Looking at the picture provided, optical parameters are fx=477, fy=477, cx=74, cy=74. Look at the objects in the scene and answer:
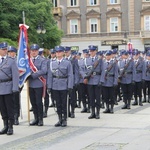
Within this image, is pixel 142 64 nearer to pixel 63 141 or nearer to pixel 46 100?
pixel 46 100

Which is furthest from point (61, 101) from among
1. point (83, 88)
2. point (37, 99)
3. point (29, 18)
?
point (29, 18)

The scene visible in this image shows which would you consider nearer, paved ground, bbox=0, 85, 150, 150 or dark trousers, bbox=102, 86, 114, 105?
paved ground, bbox=0, 85, 150, 150

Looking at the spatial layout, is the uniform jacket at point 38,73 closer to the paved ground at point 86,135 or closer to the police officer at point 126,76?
the paved ground at point 86,135

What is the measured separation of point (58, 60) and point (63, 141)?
8.65ft

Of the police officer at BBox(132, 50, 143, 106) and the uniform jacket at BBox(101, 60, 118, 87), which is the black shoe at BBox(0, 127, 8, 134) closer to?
the uniform jacket at BBox(101, 60, 118, 87)

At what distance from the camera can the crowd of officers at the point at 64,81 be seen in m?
10.5

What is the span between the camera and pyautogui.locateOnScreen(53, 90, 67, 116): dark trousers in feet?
37.7

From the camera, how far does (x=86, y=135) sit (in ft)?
33.4

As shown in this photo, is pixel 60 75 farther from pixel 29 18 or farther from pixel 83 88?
pixel 29 18

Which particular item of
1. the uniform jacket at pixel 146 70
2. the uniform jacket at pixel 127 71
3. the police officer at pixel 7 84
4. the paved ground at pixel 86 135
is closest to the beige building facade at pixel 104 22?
the uniform jacket at pixel 146 70

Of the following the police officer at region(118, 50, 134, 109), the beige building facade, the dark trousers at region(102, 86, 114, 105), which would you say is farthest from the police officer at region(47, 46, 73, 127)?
the beige building facade

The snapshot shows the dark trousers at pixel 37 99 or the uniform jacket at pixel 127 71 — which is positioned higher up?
the uniform jacket at pixel 127 71

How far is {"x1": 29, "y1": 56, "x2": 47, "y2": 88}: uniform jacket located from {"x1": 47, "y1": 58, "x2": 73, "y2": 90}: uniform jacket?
0.70 ft

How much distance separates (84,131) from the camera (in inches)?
422
